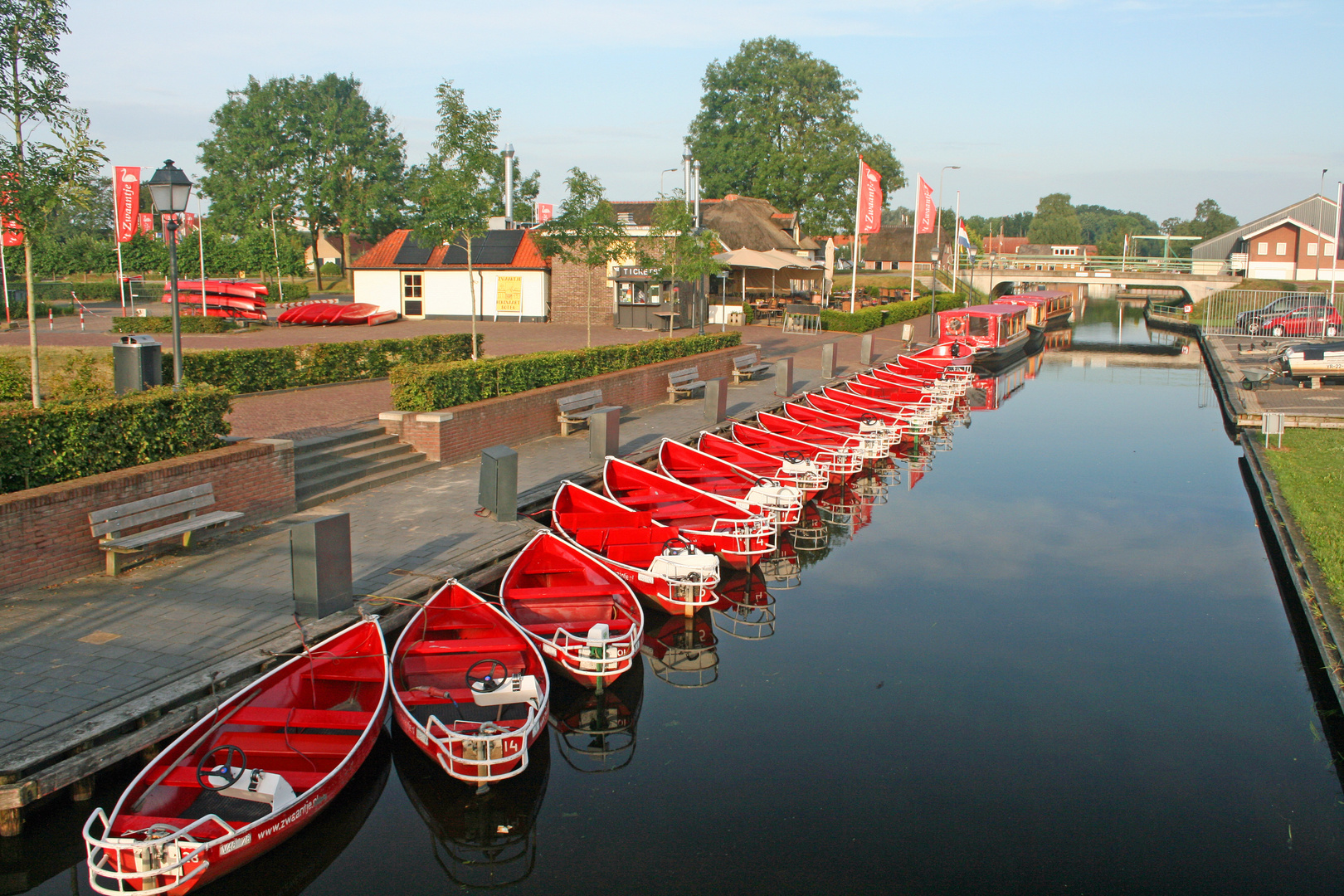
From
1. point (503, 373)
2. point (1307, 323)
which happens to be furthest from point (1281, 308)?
point (503, 373)

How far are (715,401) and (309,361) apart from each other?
833cm

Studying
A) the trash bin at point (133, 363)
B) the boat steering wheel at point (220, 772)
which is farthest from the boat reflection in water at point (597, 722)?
the trash bin at point (133, 363)

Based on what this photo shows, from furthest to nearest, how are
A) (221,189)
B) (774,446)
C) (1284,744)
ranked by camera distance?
(221,189) < (774,446) < (1284,744)

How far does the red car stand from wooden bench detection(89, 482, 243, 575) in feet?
130

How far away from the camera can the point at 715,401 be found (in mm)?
19438

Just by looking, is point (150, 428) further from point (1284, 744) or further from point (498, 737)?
point (1284, 744)

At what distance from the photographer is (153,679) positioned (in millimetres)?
7359

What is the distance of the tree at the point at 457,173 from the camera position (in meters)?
18.3

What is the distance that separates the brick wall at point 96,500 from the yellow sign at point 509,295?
2517 centimetres

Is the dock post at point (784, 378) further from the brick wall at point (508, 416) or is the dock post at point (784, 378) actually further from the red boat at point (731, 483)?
the red boat at point (731, 483)

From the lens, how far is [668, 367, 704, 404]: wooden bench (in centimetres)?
2244

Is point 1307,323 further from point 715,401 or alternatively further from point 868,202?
point 715,401

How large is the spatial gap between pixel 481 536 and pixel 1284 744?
8444 millimetres

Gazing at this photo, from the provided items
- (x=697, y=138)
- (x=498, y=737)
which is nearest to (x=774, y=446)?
(x=498, y=737)
